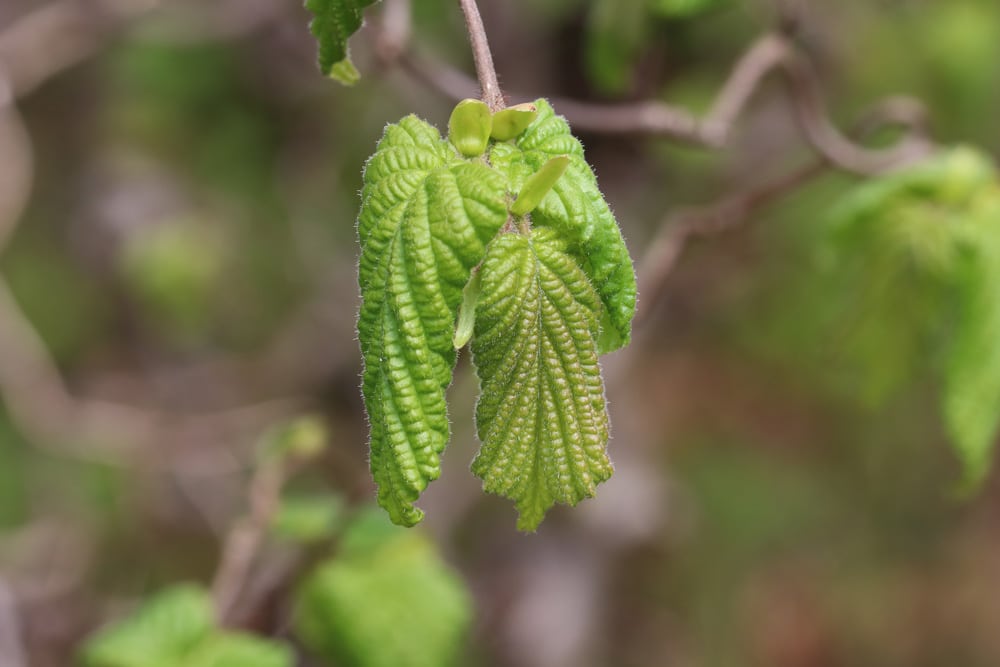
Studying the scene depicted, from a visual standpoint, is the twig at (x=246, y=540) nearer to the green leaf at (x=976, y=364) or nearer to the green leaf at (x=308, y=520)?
the green leaf at (x=308, y=520)

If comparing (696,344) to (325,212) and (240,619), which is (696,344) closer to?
(325,212)

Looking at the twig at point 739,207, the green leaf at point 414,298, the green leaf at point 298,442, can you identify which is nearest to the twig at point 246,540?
the green leaf at point 298,442

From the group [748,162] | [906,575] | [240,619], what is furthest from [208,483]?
[906,575]

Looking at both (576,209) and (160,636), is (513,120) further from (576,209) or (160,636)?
(160,636)

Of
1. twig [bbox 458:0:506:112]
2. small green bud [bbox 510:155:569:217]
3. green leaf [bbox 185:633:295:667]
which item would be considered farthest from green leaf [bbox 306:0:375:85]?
green leaf [bbox 185:633:295:667]

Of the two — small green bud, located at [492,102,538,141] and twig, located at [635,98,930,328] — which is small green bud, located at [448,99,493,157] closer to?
small green bud, located at [492,102,538,141]

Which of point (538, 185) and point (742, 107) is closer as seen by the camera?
point (538, 185)

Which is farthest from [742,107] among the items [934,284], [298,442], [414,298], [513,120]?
[414,298]

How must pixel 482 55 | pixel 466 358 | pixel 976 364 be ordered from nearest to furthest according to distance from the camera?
pixel 482 55, pixel 976 364, pixel 466 358
